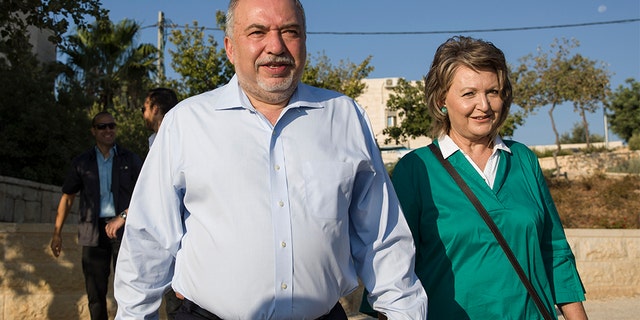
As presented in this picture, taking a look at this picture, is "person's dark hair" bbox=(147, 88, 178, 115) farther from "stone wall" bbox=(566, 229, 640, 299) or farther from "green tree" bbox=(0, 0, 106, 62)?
"stone wall" bbox=(566, 229, 640, 299)

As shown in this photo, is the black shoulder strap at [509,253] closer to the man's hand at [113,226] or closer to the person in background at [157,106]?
the person in background at [157,106]

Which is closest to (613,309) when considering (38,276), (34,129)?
(38,276)

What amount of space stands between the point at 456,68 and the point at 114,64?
24109 mm

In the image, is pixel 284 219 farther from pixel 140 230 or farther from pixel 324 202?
pixel 140 230

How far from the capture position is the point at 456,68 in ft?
10.2

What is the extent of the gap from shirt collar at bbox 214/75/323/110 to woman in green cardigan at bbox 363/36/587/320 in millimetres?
726

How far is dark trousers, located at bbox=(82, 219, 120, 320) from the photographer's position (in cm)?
609

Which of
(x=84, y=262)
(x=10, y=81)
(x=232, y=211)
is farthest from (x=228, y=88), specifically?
(x=10, y=81)

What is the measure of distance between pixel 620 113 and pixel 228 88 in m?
64.5

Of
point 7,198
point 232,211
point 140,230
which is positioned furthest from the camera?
point 7,198

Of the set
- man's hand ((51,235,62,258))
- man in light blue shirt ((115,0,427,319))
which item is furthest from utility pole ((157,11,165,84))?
man in light blue shirt ((115,0,427,319))

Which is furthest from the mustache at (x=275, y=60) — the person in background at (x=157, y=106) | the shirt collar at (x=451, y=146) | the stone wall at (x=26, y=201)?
the stone wall at (x=26, y=201)

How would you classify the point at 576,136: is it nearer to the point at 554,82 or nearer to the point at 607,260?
the point at 554,82

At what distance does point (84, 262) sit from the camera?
241 inches
